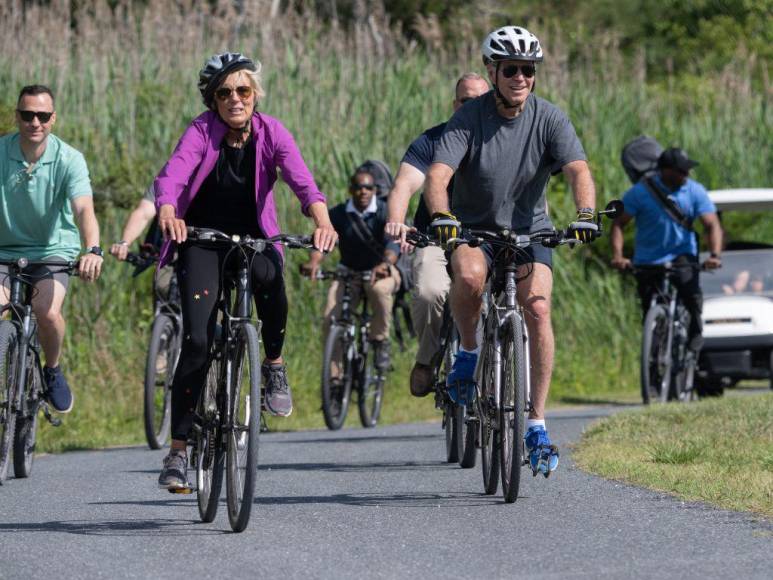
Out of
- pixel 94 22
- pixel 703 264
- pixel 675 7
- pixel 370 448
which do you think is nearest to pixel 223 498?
pixel 370 448

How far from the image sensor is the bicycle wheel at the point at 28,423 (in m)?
10.4

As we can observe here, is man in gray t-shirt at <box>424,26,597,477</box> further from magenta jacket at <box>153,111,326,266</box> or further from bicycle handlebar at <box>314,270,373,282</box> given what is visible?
bicycle handlebar at <box>314,270,373,282</box>

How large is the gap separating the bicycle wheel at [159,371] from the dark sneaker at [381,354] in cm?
269

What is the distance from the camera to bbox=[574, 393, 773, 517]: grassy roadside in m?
8.52

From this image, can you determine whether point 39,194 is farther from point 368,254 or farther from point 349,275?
point 368,254

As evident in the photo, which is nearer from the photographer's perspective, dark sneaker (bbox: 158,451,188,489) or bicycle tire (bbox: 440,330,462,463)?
dark sneaker (bbox: 158,451,188,489)

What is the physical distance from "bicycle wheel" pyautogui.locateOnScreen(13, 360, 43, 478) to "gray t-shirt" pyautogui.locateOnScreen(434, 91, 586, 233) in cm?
311

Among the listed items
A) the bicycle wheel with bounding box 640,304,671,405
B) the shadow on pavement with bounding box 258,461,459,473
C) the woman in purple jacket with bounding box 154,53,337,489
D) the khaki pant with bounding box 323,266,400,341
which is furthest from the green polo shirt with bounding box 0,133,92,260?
the bicycle wheel with bounding box 640,304,671,405

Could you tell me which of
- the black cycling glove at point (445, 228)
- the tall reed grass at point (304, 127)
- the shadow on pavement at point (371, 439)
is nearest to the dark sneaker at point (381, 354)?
the tall reed grass at point (304, 127)

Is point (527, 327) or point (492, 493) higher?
point (527, 327)

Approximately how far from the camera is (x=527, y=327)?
877cm

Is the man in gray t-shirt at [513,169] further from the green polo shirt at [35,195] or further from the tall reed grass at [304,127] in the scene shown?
the tall reed grass at [304,127]

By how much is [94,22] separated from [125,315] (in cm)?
483

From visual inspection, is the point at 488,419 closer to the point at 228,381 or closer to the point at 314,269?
the point at 228,381
